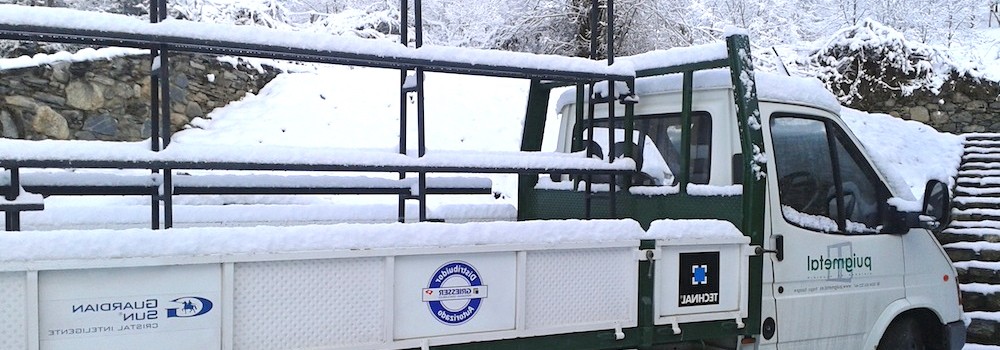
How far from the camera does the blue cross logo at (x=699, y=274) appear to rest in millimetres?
3846

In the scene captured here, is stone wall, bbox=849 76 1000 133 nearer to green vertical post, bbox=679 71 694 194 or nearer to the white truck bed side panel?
green vertical post, bbox=679 71 694 194

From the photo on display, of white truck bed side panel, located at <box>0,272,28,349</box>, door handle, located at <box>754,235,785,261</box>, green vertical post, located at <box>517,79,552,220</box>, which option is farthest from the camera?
green vertical post, located at <box>517,79,552,220</box>

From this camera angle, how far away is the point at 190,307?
9.20 feet

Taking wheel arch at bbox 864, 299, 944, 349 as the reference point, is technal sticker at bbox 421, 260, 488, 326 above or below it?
above

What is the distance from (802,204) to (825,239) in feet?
0.69

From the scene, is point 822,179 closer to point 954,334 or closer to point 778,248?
point 778,248

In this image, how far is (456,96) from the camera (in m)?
14.6

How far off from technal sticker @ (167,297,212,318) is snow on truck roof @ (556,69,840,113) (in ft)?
8.87

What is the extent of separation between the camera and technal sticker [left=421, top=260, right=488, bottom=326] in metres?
3.22

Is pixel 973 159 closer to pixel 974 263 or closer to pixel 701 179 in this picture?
pixel 974 263

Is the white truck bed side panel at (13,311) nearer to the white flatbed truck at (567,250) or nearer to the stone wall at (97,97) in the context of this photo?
the white flatbed truck at (567,250)

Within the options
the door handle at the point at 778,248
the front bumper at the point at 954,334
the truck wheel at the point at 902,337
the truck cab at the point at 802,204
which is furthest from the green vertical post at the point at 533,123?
the front bumper at the point at 954,334

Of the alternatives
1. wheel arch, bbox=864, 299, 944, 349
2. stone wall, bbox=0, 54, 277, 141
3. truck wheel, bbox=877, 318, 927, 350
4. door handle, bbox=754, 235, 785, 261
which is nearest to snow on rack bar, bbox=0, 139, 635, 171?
door handle, bbox=754, 235, 785, 261

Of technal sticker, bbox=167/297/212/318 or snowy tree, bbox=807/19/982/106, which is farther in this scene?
snowy tree, bbox=807/19/982/106
